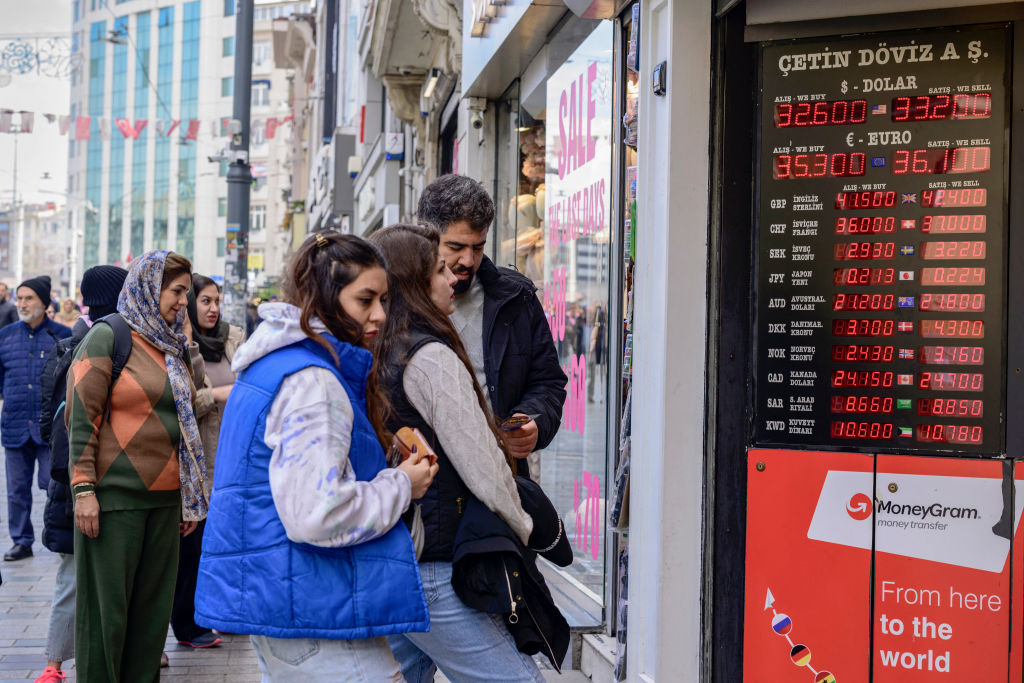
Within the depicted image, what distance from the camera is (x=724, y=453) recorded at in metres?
3.88

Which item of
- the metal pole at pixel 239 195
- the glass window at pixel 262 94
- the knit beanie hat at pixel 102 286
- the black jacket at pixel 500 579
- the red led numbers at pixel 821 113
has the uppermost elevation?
the glass window at pixel 262 94

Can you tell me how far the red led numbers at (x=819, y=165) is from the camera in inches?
145

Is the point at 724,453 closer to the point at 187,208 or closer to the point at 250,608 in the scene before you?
the point at 250,608

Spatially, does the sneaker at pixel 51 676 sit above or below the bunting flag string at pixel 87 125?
below

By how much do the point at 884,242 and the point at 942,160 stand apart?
31cm

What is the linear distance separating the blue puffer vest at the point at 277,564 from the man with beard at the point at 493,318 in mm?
1298

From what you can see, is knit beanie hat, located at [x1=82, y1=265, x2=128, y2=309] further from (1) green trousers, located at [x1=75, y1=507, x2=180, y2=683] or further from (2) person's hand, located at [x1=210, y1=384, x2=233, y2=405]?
(2) person's hand, located at [x1=210, y1=384, x2=233, y2=405]

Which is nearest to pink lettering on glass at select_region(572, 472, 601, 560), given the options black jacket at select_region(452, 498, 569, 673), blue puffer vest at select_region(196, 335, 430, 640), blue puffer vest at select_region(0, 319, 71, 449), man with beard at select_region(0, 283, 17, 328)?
black jacket at select_region(452, 498, 569, 673)

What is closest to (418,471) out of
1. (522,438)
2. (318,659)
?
(318,659)

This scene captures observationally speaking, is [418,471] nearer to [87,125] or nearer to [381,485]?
A: [381,485]

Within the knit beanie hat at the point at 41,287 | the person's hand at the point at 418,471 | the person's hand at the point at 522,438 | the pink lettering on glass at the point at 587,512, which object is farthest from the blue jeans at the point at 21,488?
the person's hand at the point at 418,471

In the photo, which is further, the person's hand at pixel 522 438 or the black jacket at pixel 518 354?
the black jacket at pixel 518 354

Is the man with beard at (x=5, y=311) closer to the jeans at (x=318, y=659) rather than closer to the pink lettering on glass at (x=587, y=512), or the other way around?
the pink lettering on glass at (x=587, y=512)

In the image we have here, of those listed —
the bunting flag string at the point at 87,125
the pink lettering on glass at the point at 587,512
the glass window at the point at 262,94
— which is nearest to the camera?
the pink lettering on glass at the point at 587,512
